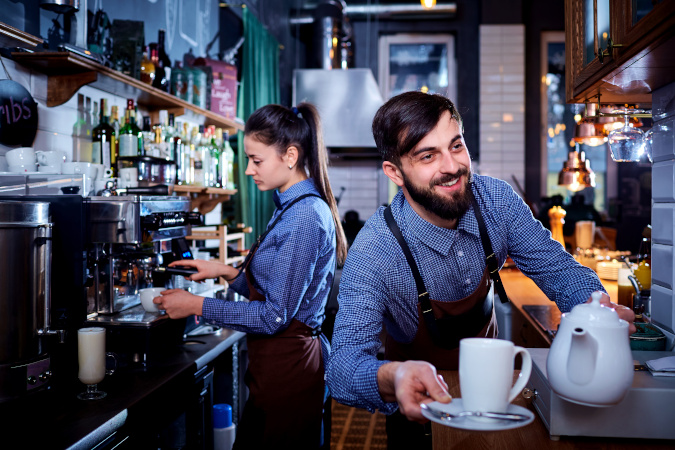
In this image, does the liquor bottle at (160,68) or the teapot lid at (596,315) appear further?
the liquor bottle at (160,68)

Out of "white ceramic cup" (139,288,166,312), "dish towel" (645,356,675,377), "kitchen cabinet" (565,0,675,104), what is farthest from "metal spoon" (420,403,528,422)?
"white ceramic cup" (139,288,166,312)

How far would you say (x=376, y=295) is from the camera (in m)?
1.30

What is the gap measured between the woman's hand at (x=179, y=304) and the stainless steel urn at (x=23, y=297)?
366 millimetres

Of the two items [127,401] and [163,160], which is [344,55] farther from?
[127,401]

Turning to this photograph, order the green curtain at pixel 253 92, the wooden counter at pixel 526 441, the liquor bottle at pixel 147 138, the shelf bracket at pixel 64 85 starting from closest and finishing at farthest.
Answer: the wooden counter at pixel 526 441, the shelf bracket at pixel 64 85, the liquor bottle at pixel 147 138, the green curtain at pixel 253 92

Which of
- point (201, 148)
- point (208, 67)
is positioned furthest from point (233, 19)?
point (201, 148)

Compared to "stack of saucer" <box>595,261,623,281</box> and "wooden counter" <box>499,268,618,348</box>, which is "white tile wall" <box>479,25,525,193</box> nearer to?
"wooden counter" <box>499,268,618,348</box>

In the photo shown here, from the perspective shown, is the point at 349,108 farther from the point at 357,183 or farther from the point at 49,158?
the point at 49,158

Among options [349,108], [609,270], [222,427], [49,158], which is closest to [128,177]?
[49,158]

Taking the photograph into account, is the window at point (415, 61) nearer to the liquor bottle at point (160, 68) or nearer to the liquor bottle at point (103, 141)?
the liquor bottle at point (160, 68)

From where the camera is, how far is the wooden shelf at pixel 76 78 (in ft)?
6.57

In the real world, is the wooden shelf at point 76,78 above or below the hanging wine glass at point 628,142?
above

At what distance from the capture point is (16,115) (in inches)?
80.9

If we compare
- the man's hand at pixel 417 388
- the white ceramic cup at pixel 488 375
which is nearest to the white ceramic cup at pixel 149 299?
the man's hand at pixel 417 388
